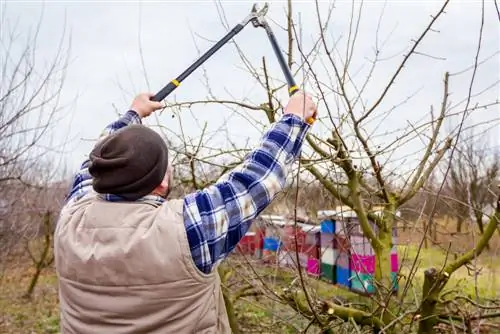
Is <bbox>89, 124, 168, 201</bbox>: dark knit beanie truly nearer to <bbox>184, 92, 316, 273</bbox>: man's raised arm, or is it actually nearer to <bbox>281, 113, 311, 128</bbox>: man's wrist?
<bbox>184, 92, 316, 273</bbox>: man's raised arm

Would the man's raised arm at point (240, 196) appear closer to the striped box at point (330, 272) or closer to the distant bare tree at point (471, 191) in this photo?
the distant bare tree at point (471, 191)

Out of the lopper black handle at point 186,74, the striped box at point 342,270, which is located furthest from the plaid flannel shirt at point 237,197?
the striped box at point 342,270

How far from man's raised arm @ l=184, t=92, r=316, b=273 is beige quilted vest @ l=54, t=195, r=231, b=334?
0.12 ft

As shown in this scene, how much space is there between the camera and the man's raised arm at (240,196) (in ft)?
4.55

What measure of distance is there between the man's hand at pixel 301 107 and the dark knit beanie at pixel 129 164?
0.40 metres

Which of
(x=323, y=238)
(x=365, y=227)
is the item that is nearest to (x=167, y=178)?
(x=365, y=227)

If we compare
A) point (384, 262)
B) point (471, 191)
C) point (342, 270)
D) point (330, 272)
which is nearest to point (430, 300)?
point (384, 262)

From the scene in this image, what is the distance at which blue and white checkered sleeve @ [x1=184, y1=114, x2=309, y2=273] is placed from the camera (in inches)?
54.6

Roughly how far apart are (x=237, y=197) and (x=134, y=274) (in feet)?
1.07

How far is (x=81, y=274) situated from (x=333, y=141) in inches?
64.2

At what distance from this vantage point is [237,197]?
144 cm

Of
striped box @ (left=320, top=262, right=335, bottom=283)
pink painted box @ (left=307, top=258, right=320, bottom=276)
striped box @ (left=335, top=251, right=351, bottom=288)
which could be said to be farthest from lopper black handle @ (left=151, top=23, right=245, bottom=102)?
striped box @ (left=320, top=262, right=335, bottom=283)

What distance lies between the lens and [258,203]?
1466mm

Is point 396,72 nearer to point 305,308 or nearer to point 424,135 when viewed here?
point 424,135
